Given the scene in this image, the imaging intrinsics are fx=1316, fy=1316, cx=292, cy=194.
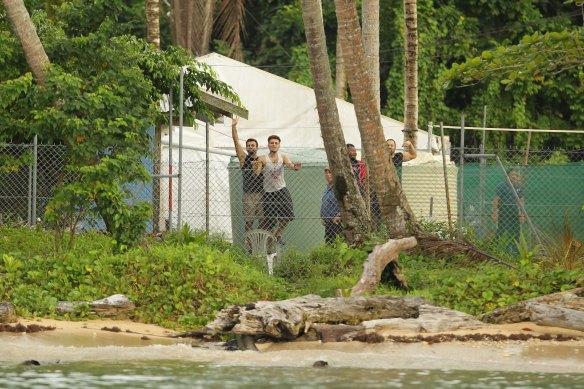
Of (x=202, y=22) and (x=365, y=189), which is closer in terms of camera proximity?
(x=365, y=189)

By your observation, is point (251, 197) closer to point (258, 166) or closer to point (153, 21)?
point (258, 166)

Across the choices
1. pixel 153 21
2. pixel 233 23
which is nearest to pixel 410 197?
pixel 153 21

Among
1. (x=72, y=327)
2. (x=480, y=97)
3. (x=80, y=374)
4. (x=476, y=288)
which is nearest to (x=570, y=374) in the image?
(x=476, y=288)

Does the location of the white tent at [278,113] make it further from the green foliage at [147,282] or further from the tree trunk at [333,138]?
the green foliage at [147,282]

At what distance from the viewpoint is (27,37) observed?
15.6 m

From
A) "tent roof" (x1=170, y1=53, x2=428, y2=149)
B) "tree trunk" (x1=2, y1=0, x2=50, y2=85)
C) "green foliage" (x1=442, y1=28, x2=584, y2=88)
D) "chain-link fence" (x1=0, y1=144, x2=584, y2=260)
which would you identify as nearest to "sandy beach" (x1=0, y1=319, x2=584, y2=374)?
"green foliage" (x1=442, y1=28, x2=584, y2=88)

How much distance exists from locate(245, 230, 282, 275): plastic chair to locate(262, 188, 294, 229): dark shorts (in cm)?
34

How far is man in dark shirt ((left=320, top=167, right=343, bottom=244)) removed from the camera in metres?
17.2

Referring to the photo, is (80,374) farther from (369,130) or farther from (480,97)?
(480,97)

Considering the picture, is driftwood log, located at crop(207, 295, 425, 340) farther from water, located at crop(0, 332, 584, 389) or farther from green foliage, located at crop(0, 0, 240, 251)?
green foliage, located at crop(0, 0, 240, 251)

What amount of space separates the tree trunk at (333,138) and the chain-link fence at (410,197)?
478 mm

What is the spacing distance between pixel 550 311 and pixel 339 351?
209 centimetres

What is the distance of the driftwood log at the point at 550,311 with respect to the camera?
1252 centimetres

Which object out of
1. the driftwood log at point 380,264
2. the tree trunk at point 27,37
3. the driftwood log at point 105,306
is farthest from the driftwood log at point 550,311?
the tree trunk at point 27,37
